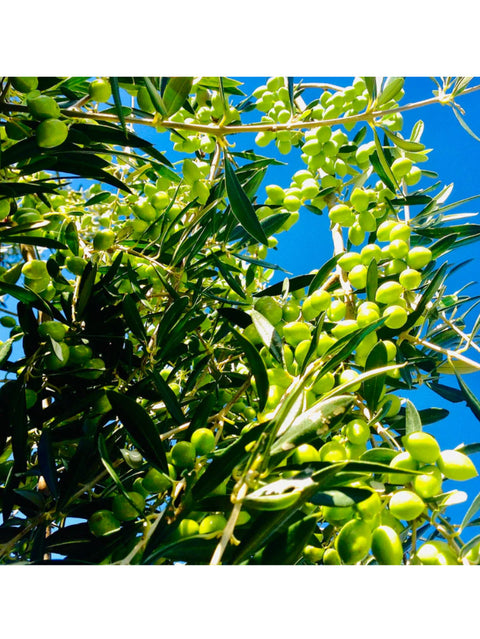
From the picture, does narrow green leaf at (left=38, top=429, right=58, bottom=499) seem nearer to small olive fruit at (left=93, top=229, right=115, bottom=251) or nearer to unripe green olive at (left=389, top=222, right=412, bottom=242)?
small olive fruit at (left=93, top=229, right=115, bottom=251)

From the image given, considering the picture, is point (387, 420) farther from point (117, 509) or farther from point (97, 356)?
point (97, 356)

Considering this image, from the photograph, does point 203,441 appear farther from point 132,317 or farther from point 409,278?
point 409,278

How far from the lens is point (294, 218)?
1.84 m

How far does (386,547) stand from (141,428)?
53 cm

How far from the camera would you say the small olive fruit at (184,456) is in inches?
39.1

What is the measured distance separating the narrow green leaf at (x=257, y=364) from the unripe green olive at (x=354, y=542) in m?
0.31

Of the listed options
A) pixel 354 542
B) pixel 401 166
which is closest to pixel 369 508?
pixel 354 542

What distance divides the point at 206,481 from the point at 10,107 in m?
1.01

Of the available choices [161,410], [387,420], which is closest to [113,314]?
[161,410]

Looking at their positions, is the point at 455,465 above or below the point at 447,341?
below

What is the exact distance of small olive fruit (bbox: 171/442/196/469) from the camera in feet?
3.26

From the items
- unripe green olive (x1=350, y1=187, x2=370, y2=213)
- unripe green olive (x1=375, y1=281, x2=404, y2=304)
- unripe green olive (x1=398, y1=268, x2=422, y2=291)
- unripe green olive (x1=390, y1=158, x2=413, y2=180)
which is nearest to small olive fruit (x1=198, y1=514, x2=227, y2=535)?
unripe green olive (x1=375, y1=281, x2=404, y2=304)

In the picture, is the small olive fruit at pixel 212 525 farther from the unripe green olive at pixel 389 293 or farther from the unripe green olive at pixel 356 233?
the unripe green olive at pixel 356 233

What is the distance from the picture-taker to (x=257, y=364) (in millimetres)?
939
